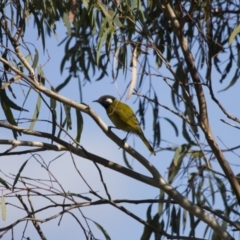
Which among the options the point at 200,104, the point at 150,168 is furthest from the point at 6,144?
the point at 200,104

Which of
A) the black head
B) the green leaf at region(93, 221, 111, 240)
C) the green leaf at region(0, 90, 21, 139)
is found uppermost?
the black head

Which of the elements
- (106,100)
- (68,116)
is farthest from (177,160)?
(68,116)

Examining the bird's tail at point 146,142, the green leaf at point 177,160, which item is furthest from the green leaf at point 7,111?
the green leaf at point 177,160

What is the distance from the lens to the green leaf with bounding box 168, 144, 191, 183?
5355 mm

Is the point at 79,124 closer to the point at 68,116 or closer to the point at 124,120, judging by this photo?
the point at 68,116

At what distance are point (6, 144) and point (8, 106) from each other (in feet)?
1.48

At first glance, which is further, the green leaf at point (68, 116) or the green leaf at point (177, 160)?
the green leaf at point (177, 160)

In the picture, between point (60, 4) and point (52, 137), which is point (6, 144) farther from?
point (60, 4)

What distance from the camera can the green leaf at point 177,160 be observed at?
17.6ft

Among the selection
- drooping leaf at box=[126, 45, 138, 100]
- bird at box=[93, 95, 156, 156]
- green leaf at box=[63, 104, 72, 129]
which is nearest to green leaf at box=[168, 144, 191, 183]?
bird at box=[93, 95, 156, 156]

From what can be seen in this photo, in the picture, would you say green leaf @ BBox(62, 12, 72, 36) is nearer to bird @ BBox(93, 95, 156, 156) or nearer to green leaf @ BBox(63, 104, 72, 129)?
green leaf @ BBox(63, 104, 72, 129)

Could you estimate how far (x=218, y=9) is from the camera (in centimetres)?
628

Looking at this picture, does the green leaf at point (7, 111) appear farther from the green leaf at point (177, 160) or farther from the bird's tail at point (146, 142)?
the green leaf at point (177, 160)

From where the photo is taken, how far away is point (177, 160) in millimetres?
5410
